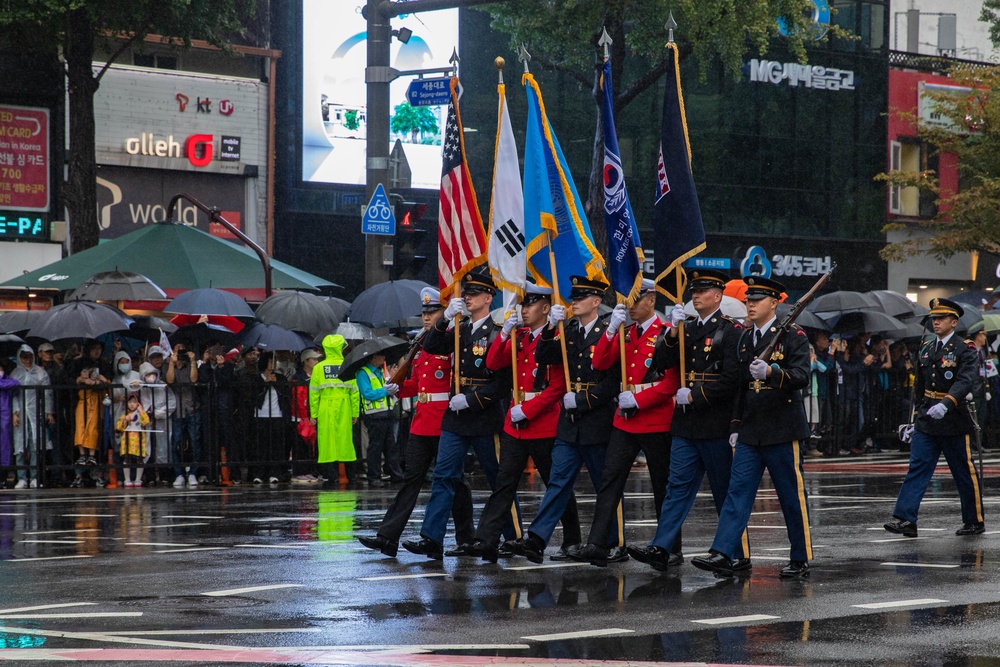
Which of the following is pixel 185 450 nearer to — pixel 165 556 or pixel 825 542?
pixel 165 556

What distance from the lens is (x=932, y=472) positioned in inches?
476

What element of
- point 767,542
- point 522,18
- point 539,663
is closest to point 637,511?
point 767,542

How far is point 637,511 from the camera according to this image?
14.4m

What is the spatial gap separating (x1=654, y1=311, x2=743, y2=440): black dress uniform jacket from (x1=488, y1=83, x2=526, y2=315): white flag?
159 cm

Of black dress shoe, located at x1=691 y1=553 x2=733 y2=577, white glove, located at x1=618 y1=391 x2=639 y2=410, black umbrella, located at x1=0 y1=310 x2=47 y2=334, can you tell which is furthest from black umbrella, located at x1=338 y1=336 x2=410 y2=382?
black dress shoe, located at x1=691 y1=553 x2=733 y2=577

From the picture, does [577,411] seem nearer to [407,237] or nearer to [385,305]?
[385,305]

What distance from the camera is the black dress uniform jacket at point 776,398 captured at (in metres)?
9.60

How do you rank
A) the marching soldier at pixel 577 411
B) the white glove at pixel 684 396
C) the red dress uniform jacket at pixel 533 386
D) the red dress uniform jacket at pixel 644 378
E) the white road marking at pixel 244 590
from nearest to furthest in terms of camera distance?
the white road marking at pixel 244 590
the white glove at pixel 684 396
the red dress uniform jacket at pixel 644 378
the marching soldier at pixel 577 411
the red dress uniform jacket at pixel 533 386

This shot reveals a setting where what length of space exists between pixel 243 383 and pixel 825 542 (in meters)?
9.29

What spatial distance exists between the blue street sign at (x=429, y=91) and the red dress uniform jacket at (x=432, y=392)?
8450 mm

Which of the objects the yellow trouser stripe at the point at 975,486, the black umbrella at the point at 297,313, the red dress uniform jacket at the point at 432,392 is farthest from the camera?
the black umbrella at the point at 297,313

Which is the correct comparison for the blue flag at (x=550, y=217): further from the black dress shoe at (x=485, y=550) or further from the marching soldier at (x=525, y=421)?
the black dress shoe at (x=485, y=550)

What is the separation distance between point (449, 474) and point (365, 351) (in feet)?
25.1

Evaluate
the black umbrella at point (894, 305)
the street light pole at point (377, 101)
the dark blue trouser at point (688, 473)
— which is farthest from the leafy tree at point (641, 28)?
the dark blue trouser at point (688, 473)
